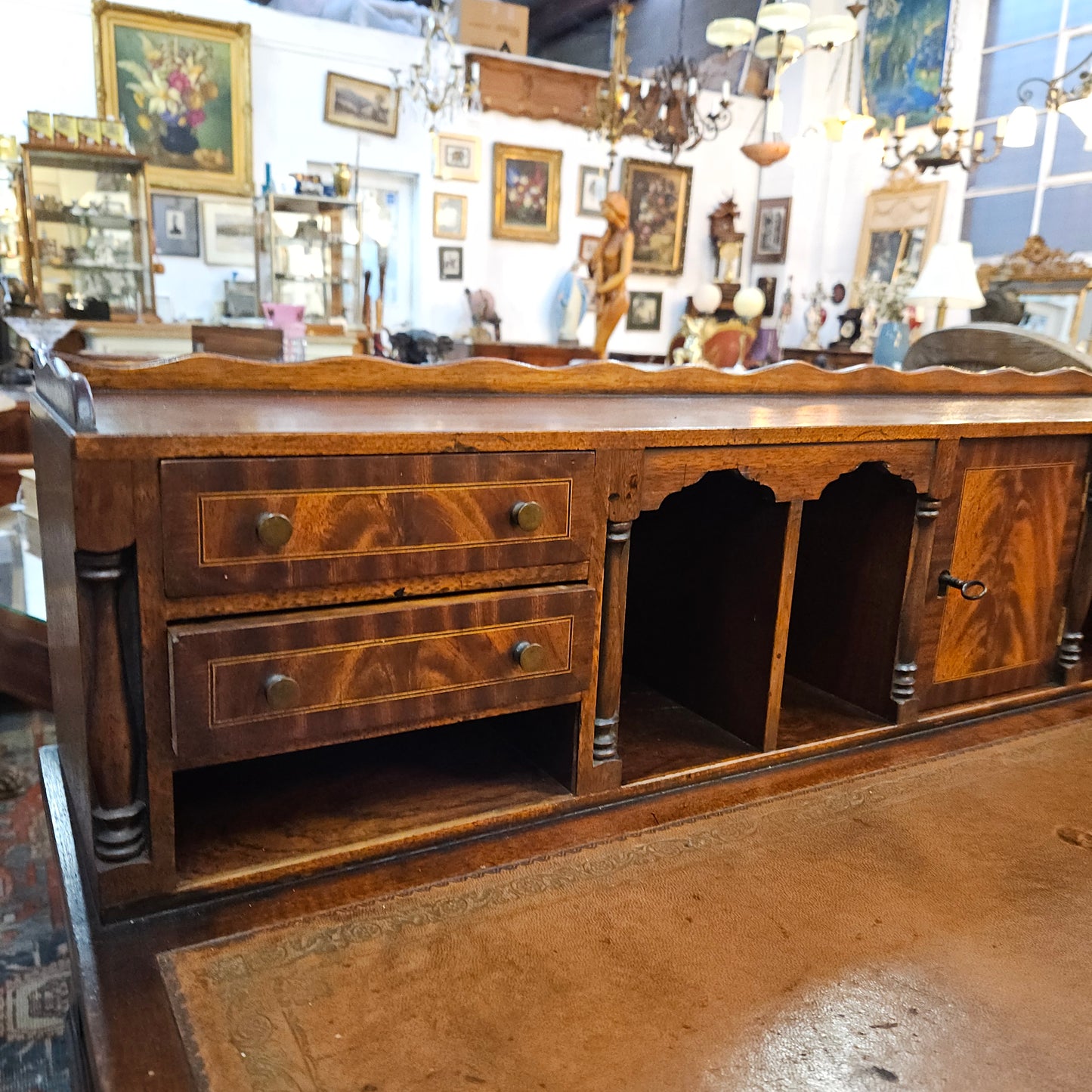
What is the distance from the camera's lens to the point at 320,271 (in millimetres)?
5582

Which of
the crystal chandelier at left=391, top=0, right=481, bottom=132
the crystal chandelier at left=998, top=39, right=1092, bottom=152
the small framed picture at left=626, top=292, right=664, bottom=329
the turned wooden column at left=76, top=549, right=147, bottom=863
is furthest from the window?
the turned wooden column at left=76, top=549, right=147, bottom=863

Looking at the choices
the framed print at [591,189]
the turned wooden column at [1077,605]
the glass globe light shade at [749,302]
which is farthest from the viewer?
the glass globe light shade at [749,302]

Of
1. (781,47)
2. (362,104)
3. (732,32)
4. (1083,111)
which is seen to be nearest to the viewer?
(1083,111)

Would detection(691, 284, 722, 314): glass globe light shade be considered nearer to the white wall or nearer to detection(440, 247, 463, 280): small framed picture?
the white wall

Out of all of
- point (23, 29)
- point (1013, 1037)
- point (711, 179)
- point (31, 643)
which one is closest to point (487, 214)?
point (711, 179)

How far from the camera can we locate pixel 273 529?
0.88 metres

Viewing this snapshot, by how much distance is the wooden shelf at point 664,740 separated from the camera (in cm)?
129

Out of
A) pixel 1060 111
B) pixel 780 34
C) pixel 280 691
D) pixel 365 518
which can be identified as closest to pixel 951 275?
pixel 1060 111

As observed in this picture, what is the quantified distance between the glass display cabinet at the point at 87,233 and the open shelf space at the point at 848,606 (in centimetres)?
442

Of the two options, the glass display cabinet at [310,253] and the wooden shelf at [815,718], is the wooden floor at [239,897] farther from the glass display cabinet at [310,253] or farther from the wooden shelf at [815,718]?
the glass display cabinet at [310,253]

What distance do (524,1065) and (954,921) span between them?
0.53m

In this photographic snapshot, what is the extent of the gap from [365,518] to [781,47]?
15.6 feet

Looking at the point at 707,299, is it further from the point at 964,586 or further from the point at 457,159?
the point at 964,586

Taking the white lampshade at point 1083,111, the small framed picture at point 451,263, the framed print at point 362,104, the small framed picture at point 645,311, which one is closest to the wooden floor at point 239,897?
the white lampshade at point 1083,111
